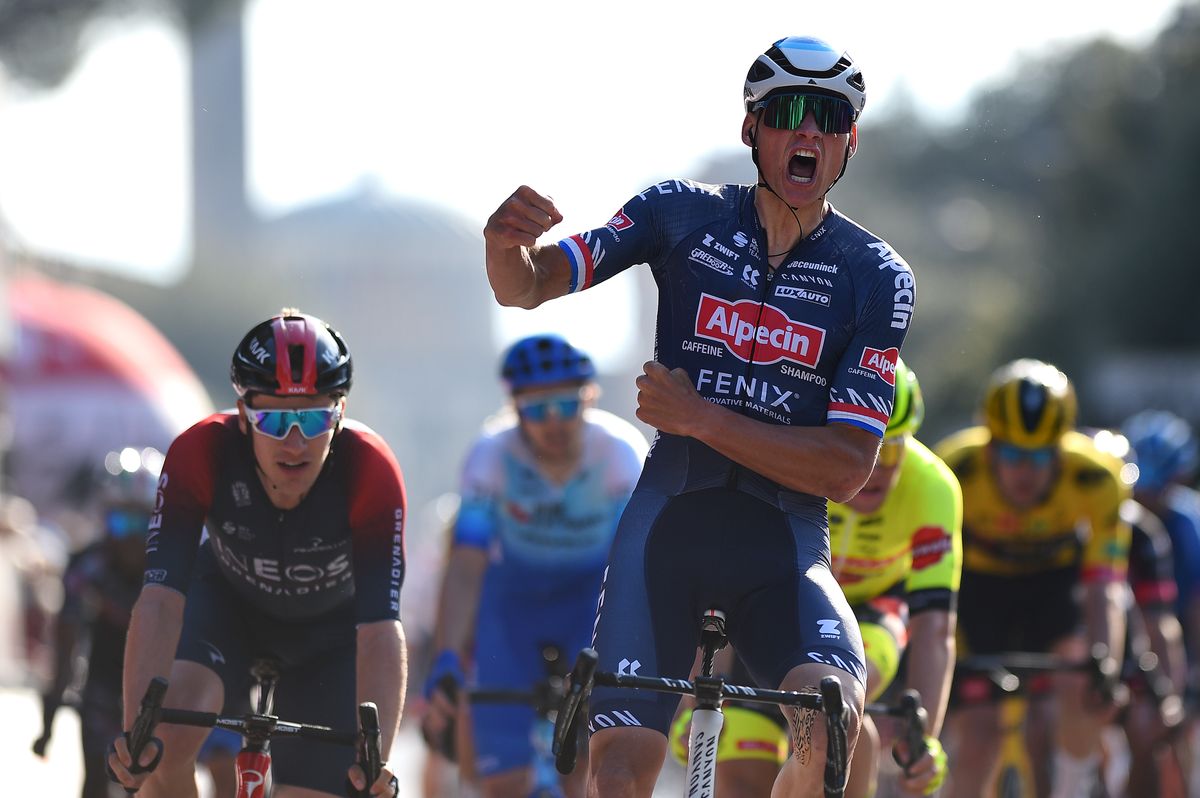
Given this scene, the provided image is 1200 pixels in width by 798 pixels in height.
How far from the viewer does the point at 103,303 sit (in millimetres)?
39000

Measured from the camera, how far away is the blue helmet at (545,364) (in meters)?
9.75

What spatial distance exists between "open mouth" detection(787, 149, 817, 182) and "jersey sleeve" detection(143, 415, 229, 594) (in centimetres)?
222

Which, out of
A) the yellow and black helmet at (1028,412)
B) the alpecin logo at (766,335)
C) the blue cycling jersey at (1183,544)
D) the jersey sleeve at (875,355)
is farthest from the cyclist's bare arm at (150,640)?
the blue cycling jersey at (1183,544)

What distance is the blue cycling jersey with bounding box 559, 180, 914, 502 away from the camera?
5980 millimetres

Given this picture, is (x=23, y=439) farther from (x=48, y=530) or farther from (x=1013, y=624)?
(x=1013, y=624)

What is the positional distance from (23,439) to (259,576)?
94.8ft

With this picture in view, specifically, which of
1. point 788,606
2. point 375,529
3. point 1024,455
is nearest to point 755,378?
point 788,606

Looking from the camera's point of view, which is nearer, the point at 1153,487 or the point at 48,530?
the point at 1153,487

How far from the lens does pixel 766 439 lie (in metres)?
5.80

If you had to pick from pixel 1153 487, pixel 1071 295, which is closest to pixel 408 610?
pixel 1153 487

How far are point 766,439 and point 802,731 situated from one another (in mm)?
820

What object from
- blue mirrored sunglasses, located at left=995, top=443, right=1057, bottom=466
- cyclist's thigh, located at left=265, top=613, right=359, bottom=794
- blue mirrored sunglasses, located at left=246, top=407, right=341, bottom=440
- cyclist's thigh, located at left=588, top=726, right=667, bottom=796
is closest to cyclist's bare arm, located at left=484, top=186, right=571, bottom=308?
blue mirrored sunglasses, located at left=246, top=407, right=341, bottom=440

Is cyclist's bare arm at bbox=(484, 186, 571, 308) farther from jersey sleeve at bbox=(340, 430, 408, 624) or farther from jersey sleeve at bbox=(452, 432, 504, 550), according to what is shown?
jersey sleeve at bbox=(452, 432, 504, 550)

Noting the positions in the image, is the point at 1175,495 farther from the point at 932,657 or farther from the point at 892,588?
the point at 932,657
